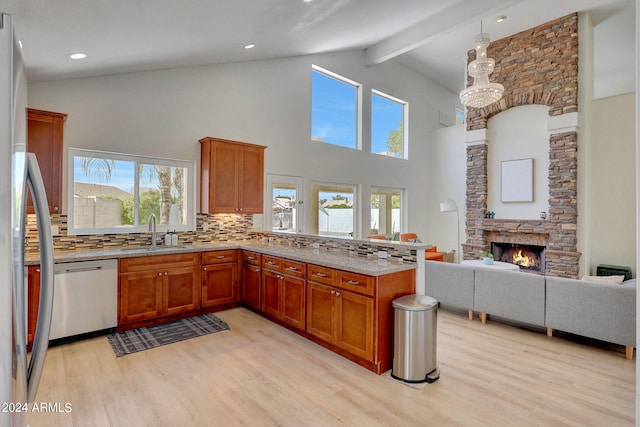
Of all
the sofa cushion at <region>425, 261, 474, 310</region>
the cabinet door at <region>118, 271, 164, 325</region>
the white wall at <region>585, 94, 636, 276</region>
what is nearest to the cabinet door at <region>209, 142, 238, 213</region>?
the cabinet door at <region>118, 271, 164, 325</region>

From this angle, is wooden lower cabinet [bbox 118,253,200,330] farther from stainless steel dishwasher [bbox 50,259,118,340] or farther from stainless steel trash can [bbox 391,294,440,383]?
stainless steel trash can [bbox 391,294,440,383]

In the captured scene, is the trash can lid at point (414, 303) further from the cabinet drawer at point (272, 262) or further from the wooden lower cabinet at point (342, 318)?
the cabinet drawer at point (272, 262)

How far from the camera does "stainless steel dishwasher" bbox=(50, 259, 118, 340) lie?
3.33 m

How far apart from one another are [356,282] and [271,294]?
1.49m

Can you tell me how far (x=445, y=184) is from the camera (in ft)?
29.0

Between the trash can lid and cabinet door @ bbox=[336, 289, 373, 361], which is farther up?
the trash can lid

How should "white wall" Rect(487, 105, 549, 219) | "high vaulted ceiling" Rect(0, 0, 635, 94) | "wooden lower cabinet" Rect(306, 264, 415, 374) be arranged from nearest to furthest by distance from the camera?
"high vaulted ceiling" Rect(0, 0, 635, 94) < "wooden lower cabinet" Rect(306, 264, 415, 374) < "white wall" Rect(487, 105, 549, 219)

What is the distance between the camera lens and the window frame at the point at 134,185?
3.96 m

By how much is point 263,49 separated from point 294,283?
3569 millimetres

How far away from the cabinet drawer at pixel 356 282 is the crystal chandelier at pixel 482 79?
12.5 ft

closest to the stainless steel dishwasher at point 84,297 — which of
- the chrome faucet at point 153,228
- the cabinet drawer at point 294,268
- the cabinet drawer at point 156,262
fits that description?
the cabinet drawer at point 156,262

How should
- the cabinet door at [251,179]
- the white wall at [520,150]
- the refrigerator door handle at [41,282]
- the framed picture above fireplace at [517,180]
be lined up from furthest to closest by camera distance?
the framed picture above fireplace at [517,180], the white wall at [520,150], the cabinet door at [251,179], the refrigerator door handle at [41,282]

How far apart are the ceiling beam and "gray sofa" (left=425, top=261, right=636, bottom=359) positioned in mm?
3957

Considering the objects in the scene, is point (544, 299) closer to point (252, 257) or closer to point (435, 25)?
point (252, 257)
